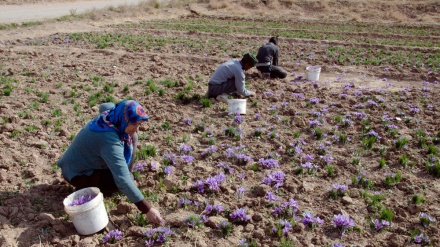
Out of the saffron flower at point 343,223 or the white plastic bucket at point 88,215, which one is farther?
the saffron flower at point 343,223

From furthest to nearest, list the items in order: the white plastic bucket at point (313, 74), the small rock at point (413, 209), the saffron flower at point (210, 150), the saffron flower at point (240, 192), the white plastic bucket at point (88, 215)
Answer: the white plastic bucket at point (313, 74)
the saffron flower at point (210, 150)
the saffron flower at point (240, 192)
the small rock at point (413, 209)
the white plastic bucket at point (88, 215)

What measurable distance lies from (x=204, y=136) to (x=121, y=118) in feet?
9.39

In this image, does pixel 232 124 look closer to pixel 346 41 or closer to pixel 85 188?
pixel 85 188

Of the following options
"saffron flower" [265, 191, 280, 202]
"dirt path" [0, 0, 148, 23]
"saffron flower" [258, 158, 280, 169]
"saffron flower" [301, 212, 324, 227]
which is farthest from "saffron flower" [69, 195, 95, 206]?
"dirt path" [0, 0, 148, 23]

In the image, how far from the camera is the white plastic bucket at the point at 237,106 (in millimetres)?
7746

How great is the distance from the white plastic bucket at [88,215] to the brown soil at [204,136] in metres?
0.13

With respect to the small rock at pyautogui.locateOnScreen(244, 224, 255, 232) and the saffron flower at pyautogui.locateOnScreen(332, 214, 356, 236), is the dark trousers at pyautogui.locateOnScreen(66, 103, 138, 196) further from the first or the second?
the saffron flower at pyautogui.locateOnScreen(332, 214, 356, 236)

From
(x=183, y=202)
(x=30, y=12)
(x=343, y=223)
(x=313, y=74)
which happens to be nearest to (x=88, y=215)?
(x=183, y=202)

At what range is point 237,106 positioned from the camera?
7.81 m

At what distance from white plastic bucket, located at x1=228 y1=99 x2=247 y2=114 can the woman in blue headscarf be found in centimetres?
335

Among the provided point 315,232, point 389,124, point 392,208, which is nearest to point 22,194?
point 315,232

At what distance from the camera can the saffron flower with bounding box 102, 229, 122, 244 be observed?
4.10 metres

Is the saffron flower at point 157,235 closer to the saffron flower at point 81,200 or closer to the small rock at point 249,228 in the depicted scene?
the saffron flower at point 81,200

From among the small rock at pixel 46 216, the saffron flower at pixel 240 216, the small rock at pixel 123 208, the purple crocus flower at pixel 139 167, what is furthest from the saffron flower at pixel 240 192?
the small rock at pixel 46 216
